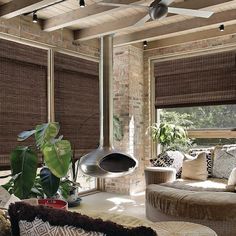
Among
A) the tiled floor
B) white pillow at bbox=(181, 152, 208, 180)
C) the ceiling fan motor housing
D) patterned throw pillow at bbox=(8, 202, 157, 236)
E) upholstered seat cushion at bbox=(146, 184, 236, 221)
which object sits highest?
the ceiling fan motor housing

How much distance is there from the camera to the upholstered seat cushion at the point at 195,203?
334 cm

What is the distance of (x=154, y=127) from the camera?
19.4 feet

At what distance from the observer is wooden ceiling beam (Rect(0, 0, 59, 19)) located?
12.2 ft

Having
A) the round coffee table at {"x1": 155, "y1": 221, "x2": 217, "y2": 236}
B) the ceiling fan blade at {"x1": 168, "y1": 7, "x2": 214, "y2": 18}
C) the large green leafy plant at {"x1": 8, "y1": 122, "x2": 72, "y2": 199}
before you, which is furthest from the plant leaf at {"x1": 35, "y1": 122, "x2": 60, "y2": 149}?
the ceiling fan blade at {"x1": 168, "y1": 7, "x2": 214, "y2": 18}

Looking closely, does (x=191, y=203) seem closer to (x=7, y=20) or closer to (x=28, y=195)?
(x=28, y=195)

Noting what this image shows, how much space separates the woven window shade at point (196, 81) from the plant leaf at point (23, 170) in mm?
3946

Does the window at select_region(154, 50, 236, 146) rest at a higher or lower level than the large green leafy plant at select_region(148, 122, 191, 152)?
higher

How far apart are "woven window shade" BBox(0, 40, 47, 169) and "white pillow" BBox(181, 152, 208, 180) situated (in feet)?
7.72

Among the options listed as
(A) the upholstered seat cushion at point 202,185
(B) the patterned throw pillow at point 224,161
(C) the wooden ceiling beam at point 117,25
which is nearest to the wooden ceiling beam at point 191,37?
(C) the wooden ceiling beam at point 117,25

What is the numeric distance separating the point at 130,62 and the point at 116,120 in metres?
1.15

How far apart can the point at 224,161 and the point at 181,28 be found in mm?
2201

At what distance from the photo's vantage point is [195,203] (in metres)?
3.48

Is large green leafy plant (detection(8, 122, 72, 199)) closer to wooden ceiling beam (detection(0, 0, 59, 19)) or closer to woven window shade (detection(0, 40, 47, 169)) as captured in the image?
wooden ceiling beam (detection(0, 0, 59, 19))

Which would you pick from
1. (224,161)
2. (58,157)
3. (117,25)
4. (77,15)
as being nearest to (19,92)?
(77,15)
